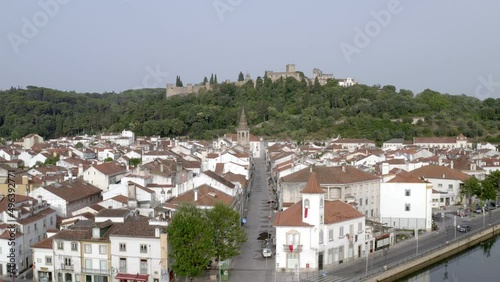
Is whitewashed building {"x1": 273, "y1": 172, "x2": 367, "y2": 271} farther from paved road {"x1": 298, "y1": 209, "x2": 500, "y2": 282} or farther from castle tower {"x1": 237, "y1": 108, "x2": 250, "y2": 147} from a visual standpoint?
castle tower {"x1": 237, "y1": 108, "x2": 250, "y2": 147}

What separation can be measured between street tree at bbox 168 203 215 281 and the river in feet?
40.5

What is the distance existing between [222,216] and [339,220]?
6.65 metres

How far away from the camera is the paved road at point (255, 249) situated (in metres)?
28.9

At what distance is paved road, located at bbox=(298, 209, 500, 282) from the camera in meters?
29.1

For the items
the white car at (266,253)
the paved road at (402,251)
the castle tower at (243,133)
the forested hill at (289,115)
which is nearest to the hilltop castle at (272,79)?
the forested hill at (289,115)

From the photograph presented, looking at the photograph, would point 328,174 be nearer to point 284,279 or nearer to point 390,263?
point 390,263

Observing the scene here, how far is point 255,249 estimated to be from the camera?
3388cm

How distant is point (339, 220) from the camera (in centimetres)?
3108

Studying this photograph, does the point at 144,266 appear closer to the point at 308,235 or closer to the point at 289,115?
the point at 308,235

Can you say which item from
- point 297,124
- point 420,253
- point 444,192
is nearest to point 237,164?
point 444,192

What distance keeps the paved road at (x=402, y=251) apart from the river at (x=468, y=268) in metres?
1.20

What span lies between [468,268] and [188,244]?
18.8m

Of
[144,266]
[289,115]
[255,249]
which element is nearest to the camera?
[144,266]

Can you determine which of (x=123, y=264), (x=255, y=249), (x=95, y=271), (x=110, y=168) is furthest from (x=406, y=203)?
(x=110, y=168)
